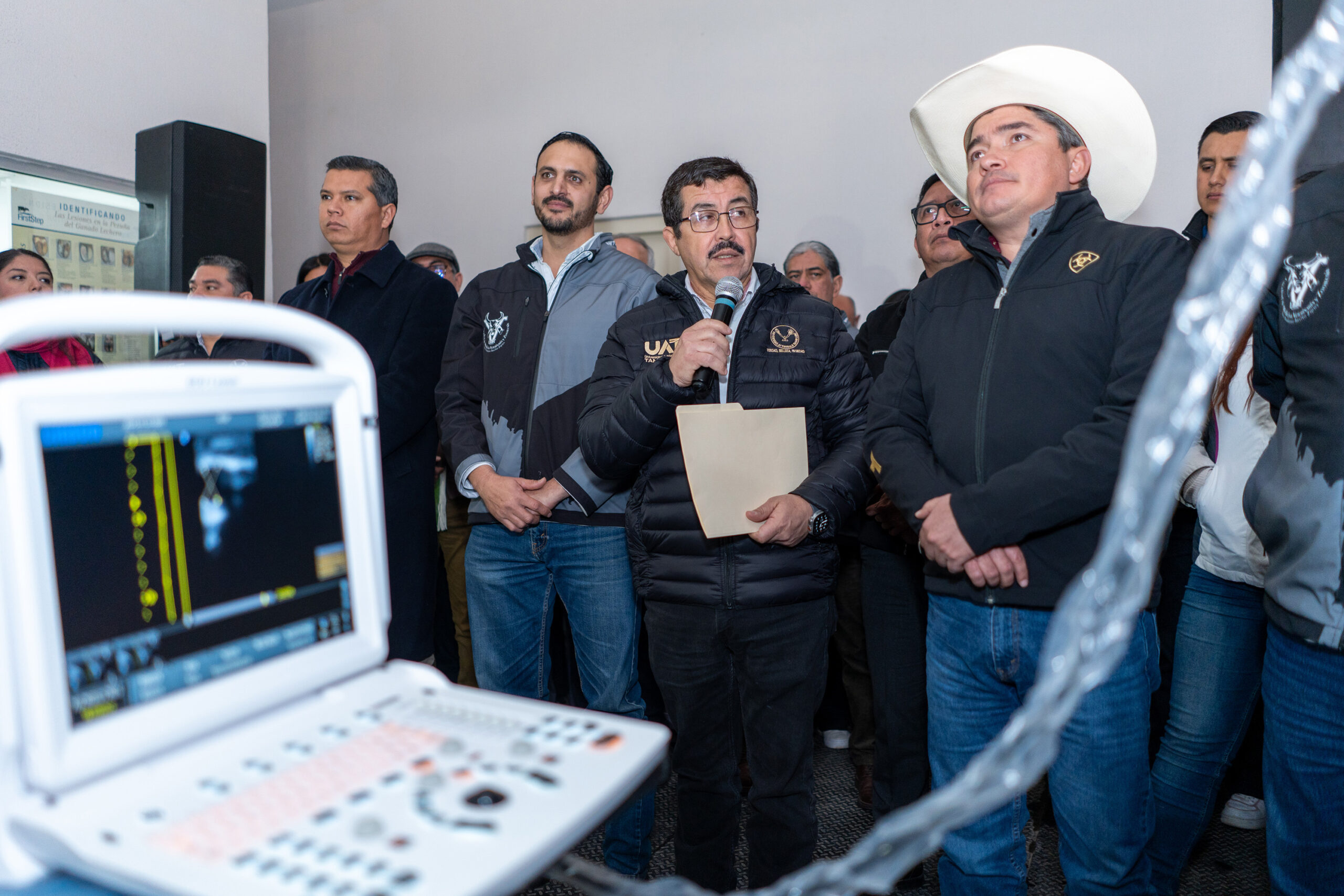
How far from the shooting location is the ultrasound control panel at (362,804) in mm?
565

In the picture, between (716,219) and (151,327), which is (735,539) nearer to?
(716,219)

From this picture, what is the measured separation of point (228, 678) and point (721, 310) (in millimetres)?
1210

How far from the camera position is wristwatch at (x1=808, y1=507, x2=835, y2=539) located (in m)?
1.79

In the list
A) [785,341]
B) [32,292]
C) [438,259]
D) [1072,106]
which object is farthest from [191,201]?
[1072,106]

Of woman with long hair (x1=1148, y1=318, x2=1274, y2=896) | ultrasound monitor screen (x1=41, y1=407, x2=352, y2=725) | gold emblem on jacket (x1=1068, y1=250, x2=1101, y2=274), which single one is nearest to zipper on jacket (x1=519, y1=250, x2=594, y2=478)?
gold emblem on jacket (x1=1068, y1=250, x2=1101, y2=274)

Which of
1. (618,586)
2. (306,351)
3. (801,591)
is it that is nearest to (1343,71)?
(306,351)

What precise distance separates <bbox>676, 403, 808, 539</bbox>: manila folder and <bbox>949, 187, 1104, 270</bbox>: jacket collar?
48 cm

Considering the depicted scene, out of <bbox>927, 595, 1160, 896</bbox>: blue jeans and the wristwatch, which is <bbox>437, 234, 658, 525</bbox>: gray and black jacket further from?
<bbox>927, 595, 1160, 896</bbox>: blue jeans

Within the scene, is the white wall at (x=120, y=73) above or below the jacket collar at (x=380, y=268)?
above

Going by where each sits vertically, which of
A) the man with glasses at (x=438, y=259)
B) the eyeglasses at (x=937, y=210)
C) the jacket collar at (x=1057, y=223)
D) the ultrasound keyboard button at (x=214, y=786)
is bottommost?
the ultrasound keyboard button at (x=214, y=786)

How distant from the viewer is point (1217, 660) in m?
1.87

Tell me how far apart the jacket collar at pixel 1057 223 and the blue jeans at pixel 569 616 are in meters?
1.00

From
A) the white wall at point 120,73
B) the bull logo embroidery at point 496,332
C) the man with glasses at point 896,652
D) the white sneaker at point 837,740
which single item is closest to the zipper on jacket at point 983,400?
the man with glasses at point 896,652

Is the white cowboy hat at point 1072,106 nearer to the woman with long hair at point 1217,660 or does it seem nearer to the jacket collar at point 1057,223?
the jacket collar at point 1057,223
